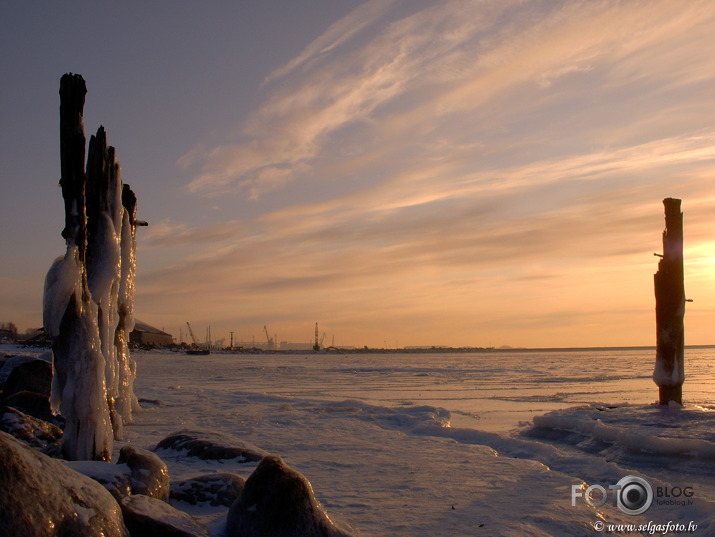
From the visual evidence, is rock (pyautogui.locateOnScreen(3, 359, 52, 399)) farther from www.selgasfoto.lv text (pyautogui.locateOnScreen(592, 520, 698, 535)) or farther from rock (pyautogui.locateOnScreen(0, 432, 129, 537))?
www.selgasfoto.lv text (pyautogui.locateOnScreen(592, 520, 698, 535))

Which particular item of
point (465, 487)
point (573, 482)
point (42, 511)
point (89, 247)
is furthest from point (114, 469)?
point (573, 482)

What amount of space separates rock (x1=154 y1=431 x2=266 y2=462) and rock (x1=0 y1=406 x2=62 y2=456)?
62.0 inches

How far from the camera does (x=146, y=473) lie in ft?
19.0

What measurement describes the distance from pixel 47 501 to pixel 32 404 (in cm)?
931

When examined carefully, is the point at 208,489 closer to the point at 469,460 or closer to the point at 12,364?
the point at 469,460

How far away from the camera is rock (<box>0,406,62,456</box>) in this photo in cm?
852

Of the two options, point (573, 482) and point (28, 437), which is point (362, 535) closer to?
point (573, 482)

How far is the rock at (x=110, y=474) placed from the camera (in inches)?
208

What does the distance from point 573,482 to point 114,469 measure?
5967mm

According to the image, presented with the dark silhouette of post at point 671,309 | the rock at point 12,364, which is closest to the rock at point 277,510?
the rock at point 12,364

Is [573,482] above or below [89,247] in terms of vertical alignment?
below

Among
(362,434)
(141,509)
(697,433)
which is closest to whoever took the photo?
(141,509)

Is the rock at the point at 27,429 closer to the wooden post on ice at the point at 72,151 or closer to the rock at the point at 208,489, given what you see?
the rock at the point at 208,489

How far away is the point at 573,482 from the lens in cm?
825
